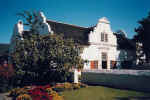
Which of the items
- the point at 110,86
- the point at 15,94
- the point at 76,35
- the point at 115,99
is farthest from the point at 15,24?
the point at 115,99

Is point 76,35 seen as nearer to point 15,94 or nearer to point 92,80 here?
point 92,80

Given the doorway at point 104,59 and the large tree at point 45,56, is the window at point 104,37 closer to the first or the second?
the doorway at point 104,59

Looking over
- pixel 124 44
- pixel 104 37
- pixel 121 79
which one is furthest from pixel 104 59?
pixel 121 79

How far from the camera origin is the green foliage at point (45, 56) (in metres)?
12.7

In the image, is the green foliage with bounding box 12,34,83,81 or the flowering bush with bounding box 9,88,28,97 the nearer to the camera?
the flowering bush with bounding box 9,88,28,97

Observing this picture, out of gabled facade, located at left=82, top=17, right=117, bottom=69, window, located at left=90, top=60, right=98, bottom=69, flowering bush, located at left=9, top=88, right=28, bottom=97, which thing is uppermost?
gabled facade, located at left=82, top=17, right=117, bottom=69

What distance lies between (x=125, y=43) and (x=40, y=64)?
69.0ft

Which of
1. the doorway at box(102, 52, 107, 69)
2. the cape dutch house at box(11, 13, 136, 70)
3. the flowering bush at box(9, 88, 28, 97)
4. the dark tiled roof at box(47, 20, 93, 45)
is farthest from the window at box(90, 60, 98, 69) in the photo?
the flowering bush at box(9, 88, 28, 97)

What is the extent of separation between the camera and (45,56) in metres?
12.9

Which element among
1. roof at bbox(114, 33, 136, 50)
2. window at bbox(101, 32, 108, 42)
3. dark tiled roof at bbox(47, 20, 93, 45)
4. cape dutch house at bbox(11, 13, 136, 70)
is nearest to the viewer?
dark tiled roof at bbox(47, 20, 93, 45)

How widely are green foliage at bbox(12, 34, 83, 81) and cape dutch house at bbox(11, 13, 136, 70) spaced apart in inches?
251

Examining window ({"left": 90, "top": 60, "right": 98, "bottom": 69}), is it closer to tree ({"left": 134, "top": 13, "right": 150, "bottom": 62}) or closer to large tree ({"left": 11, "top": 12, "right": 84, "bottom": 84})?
large tree ({"left": 11, "top": 12, "right": 84, "bottom": 84})

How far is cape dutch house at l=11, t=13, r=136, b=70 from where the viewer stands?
20734mm

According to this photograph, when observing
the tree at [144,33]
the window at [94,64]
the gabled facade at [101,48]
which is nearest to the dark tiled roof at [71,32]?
the gabled facade at [101,48]
